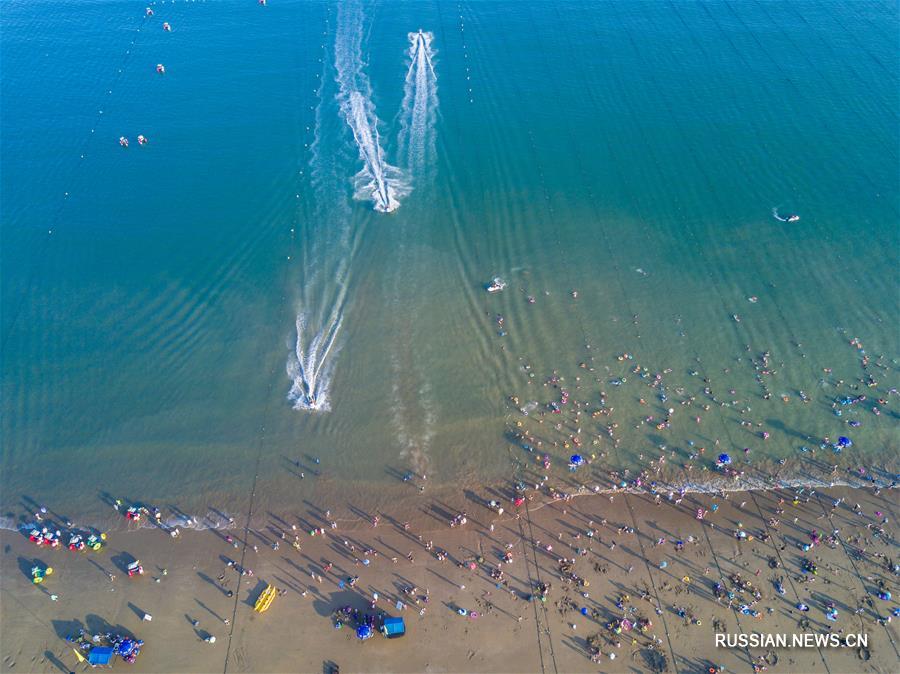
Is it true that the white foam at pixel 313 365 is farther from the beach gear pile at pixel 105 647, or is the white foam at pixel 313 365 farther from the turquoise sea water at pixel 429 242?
the beach gear pile at pixel 105 647

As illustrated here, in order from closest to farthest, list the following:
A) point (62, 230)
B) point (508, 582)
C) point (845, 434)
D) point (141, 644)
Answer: point (141, 644) → point (508, 582) → point (845, 434) → point (62, 230)

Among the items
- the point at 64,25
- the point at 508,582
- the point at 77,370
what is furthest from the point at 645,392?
the point at 64,25

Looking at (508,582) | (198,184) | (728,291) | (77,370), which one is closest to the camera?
(508,582)

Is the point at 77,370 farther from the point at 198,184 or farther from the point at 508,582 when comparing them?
the point at 508,582

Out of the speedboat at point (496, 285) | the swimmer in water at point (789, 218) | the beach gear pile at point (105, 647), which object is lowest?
the beach gear pile at point (105, 647)

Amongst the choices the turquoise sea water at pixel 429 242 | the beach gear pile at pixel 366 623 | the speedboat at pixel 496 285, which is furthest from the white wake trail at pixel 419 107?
the beach gear pile at pixel 366 623

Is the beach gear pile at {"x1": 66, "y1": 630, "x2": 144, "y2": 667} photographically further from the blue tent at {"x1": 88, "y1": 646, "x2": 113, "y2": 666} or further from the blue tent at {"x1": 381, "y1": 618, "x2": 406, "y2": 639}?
the blue tent at {"x1": 381, "y1": 618, "x2": 406, "y2": 639}
